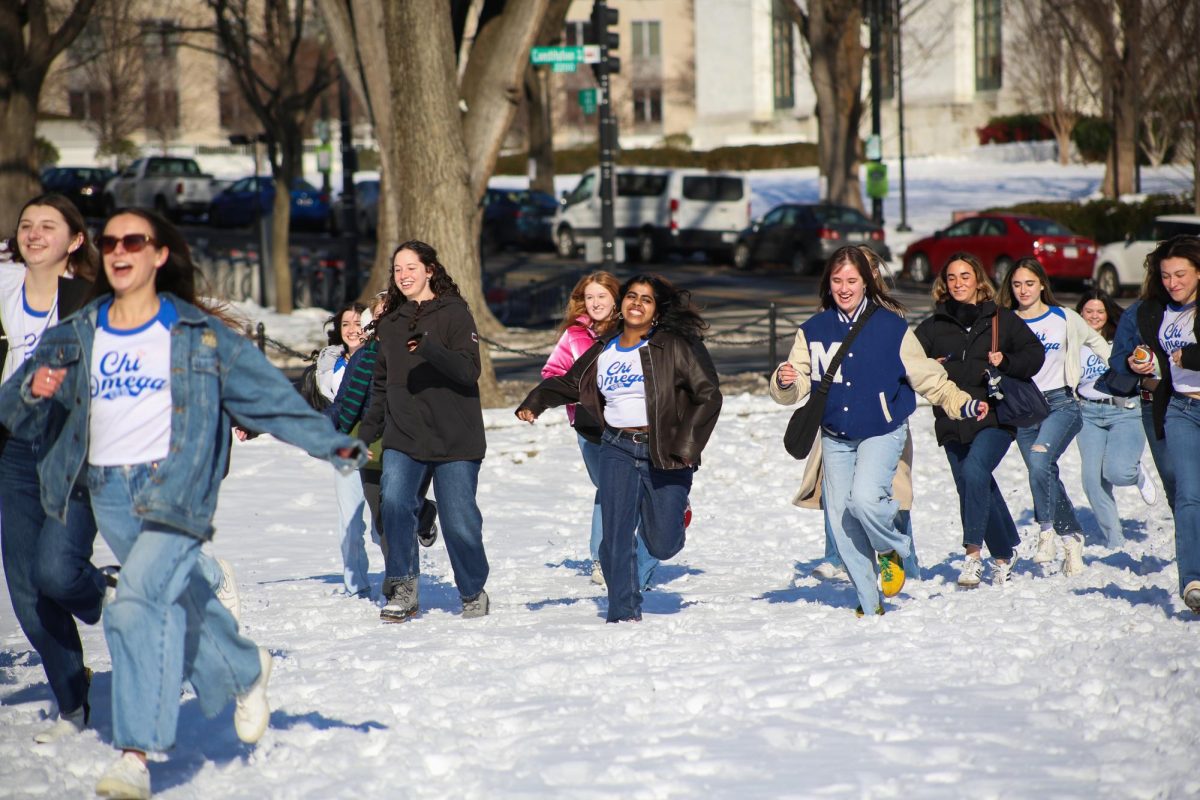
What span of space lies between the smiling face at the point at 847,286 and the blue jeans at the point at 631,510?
108 centimetres

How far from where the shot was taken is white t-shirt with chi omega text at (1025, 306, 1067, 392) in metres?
9.32

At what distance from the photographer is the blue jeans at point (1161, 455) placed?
7.74 m

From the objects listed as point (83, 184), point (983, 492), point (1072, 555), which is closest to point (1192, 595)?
point (983, 492)

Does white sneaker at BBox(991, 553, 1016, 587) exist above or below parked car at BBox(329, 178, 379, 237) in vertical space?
below

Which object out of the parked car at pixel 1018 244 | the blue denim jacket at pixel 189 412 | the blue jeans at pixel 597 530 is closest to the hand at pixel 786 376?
the blue jeans at pixel 597 530

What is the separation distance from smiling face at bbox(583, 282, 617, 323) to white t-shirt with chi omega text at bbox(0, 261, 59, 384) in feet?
9.91

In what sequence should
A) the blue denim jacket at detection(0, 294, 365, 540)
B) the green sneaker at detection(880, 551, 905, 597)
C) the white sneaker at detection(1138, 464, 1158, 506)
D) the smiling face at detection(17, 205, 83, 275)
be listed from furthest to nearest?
the white sneaker at detection(1138, 464, 1158, 506) < the green sneaker at detection(880, 551, 905, 597) < the smiling face at detection(17, 205, 83, 275) < the blue denim jacket at detection(0, 294, 365, 540)

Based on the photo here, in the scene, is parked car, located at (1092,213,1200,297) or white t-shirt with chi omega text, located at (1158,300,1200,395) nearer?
white t-shirt with chi omega text, located at (1158,300,1200,395)

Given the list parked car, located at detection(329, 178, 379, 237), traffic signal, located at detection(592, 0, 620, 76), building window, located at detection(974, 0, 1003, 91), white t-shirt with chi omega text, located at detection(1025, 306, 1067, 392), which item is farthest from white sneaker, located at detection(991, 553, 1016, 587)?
building window, located at detection(974, 0, 1003, 91)

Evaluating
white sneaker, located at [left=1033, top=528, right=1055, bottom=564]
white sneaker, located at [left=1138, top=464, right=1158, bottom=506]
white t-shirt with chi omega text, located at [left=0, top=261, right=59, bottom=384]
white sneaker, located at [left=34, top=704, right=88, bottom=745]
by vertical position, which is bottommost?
white sneaker, located at [left=1033, top=528, right=1055, bottom=564]

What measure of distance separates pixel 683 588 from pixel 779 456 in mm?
4789

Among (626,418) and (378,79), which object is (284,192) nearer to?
(378,79)

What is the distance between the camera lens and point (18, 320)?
5.94 meters

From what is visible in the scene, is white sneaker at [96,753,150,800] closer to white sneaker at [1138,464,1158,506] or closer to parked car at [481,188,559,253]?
white sneaker at [1138,464,1158,506]
